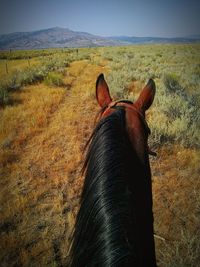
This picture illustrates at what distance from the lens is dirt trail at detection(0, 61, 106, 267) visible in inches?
93.7

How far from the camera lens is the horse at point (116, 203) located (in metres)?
0.82

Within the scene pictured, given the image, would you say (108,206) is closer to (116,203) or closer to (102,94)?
(116,203)

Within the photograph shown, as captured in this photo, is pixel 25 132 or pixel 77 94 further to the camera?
pixel 77 94

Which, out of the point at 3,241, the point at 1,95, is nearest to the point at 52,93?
the point at 1,95

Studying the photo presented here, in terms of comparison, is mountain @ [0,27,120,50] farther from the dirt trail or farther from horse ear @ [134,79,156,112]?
horse ear @ [134,79,156,112]

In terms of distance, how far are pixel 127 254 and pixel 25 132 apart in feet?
14.9

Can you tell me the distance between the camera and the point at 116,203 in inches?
35.1

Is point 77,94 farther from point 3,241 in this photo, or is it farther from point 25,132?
point 3,241

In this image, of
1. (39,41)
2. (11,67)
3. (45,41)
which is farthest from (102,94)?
(45,41)

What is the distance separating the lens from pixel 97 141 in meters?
1.15

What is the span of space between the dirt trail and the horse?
62.3 inches

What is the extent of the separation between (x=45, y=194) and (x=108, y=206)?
101 inches

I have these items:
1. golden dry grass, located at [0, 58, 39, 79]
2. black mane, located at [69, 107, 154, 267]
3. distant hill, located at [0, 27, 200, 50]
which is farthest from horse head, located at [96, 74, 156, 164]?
distant hill, located at [0, 27, 200, 50]

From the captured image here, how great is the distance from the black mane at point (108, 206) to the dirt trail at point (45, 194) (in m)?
1.60
